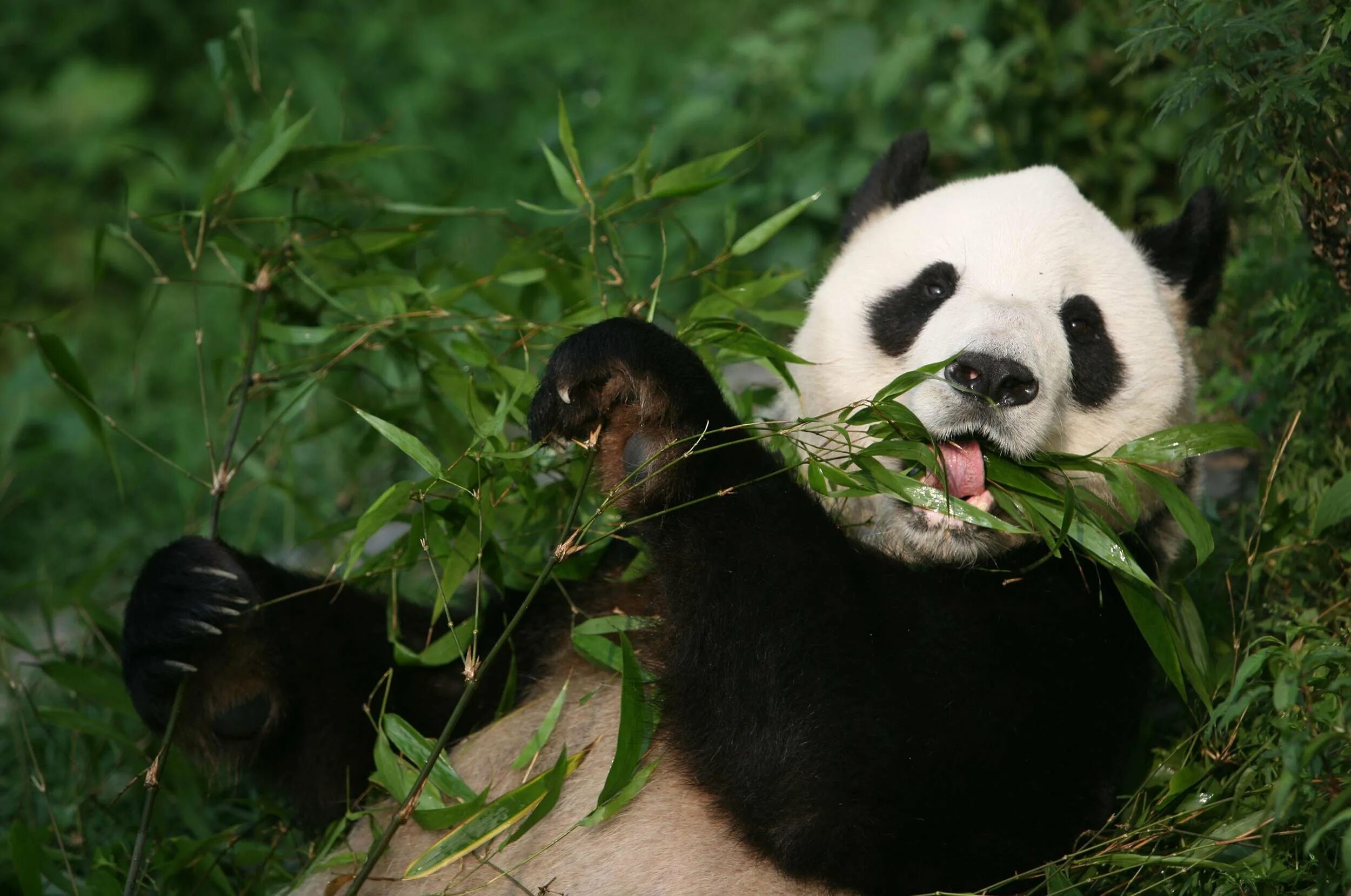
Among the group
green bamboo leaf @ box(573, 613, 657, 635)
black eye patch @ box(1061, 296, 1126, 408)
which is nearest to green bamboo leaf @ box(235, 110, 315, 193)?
green bamboo leaf @ box(573, 613, 657, 635)

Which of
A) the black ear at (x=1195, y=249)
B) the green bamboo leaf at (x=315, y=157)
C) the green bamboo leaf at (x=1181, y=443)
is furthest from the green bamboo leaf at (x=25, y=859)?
the black ear at (x=1195, y=249)

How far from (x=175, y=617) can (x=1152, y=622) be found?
1852 millimetres

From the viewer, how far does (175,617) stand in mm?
2551

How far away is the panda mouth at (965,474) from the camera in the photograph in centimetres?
231

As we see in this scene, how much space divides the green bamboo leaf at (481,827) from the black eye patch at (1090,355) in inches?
49.3

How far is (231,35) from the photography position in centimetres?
325

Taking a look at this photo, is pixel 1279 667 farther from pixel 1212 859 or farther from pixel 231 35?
pixel 231 35

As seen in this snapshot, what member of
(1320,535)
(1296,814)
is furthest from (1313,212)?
(1296,814)

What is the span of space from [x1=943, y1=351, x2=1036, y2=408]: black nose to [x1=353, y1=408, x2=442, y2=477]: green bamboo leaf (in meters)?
0.94

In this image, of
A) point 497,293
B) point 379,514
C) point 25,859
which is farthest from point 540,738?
point 497,293

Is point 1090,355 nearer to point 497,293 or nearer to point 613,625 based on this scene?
point 613,625

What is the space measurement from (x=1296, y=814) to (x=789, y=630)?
2.93 feet

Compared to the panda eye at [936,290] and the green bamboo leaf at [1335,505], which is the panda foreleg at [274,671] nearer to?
the panda eye at [936,290]

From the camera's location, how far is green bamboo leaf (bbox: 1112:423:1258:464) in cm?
231
